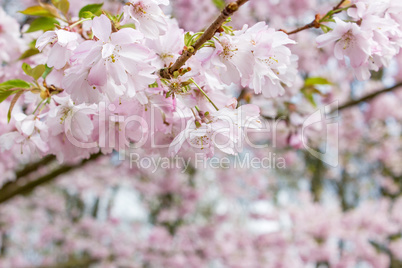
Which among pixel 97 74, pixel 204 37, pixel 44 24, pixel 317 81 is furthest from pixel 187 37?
pixel 317 81

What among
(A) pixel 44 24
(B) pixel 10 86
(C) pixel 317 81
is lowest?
(C) pixel 317 81

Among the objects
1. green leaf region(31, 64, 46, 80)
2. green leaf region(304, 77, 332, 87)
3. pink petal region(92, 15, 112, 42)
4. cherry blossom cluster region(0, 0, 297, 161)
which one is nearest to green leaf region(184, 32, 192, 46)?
cherry blossom cluster region(0, 0, 297, 161)

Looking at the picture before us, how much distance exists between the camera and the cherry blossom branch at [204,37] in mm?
641

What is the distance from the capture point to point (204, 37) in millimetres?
708

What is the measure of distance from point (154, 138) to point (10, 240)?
9427mm

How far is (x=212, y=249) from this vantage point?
17.5ft

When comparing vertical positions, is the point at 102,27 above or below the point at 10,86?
above

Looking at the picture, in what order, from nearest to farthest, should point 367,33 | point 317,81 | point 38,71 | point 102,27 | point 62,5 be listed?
point 102,27
point 367,33
point 38,71
point 62,5
point 317,81

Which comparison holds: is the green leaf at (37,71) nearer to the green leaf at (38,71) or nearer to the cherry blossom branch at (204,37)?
the green leaf at (38,71)

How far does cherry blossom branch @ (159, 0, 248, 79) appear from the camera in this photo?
64 centimetres

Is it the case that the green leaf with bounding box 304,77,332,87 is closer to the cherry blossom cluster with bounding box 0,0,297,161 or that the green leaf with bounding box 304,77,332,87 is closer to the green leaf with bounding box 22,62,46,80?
the cherry blossom cluster with bounding box 0,0,297,161

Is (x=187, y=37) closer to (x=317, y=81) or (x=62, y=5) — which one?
(x=62, y=5)

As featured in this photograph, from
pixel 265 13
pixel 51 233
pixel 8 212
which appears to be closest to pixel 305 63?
pixel 265 13

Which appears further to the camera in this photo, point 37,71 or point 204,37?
point 37,71
